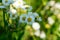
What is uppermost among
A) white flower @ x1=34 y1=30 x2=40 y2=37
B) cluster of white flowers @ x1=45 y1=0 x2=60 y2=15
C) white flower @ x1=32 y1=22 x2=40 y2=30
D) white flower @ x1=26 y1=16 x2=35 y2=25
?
cluster of white flowers @ x1=45 y1=0 x2=60 y2=15

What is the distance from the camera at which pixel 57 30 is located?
72cm

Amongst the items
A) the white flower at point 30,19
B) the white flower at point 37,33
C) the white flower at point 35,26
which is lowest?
the white flower at point 37,33

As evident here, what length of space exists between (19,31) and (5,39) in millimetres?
89

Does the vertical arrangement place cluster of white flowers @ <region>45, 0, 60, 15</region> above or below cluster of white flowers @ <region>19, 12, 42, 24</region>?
above

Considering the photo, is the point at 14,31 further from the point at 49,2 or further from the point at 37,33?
the point at 49,2

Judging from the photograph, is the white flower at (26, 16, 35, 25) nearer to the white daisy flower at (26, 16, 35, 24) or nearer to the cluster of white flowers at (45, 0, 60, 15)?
the white daisy flower at (26, 16, 35, 24)

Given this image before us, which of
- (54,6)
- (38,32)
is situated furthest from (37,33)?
(54,6)

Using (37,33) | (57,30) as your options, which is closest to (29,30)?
(37,33)

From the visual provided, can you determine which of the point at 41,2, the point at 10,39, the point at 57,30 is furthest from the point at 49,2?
the point at 10,39

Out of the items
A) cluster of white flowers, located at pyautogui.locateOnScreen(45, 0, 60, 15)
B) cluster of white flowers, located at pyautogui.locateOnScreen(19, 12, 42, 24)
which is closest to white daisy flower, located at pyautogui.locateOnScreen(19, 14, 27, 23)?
cluster of white flowers, located at pyautogui.locateOnScreen(19, 12, 42, 24)

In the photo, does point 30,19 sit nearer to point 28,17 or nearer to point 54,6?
point 28,17

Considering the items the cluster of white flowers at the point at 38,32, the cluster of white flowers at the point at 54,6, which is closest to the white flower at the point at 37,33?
the cluster of white flowers at the point at 38,32

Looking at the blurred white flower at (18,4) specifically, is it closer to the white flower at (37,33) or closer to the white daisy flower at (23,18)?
the white daisy flower at (23,18)

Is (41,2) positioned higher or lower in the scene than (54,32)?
higher
